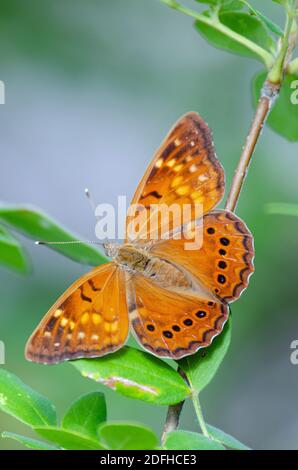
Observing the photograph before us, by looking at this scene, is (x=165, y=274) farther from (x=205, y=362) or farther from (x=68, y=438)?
(x=68, y=438)

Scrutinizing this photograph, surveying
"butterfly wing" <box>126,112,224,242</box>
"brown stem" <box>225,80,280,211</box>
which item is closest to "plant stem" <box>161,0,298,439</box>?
"brown stem" <box>225,80,280,211</box>

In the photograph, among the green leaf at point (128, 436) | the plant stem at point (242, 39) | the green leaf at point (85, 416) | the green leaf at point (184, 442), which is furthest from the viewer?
the plant stem at point (242, 39)

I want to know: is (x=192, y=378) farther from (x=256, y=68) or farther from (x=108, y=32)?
(x=108, y=32)

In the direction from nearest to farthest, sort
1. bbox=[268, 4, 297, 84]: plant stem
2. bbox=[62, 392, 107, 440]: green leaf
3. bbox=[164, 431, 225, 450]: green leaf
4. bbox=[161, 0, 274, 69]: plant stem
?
bbox=[164, 431, 225, 450]: green leaf → bbox=[62, 392, 107, 440]: green leaf → bbox=[268, 4, 297, 84]: plant stem → bbox=[161, 0, 274, 69]: plant stem

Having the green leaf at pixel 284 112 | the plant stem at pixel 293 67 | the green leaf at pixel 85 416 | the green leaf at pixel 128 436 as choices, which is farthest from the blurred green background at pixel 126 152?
the green leaf at pixel 128 436

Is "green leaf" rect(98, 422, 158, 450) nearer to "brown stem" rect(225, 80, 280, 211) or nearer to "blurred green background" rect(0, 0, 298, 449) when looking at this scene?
"brown stem" rect(225, 80, 280, 211)

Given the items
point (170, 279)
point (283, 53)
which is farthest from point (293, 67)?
point (170, 279)

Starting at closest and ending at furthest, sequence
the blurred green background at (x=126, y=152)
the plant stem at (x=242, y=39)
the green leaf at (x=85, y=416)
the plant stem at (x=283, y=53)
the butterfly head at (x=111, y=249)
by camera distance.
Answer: the green leaf at (x=85, y=416) < the plant stem at (x=283, y=53) < the plant stem at (x=242, y=39) < the butterfly head at (x=111, y=249) < the blurred green background at (x=126, y=152)

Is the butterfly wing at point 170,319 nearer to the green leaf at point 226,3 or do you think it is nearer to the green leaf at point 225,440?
the green leaf at point 225,440
